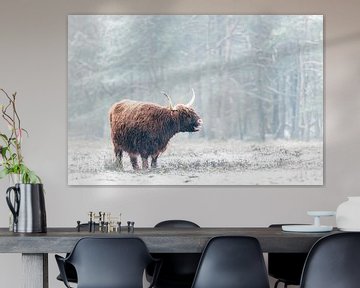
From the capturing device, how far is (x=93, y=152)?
236 inches

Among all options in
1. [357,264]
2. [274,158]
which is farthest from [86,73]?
[357,264]

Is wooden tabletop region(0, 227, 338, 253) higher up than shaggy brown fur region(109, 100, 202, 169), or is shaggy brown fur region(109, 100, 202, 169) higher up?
shaggy brown fur region(109, 100, 202, 169)

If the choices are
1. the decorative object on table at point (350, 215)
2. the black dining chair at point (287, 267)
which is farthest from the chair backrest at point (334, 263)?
the black dining chair at point (287, 267)

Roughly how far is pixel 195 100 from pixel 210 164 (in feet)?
1.68

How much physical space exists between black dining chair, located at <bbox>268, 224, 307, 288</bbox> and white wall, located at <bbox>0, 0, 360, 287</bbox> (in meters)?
0.93

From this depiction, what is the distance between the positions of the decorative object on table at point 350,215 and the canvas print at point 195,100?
1.84m

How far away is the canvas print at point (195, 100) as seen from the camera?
6012 mm

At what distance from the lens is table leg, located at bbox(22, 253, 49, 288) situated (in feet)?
12.8

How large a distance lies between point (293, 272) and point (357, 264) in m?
1.24

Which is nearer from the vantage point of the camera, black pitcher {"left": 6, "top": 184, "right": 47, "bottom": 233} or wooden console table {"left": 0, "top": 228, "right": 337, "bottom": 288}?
wooden console table {"left": 0, "top": 228, "right": 337, "bottom": 288}

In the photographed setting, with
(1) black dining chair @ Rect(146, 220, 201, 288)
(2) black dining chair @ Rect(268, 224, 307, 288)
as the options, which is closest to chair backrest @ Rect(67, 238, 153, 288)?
(1) black dining chair @ Rect(146, 220, 201, 288)

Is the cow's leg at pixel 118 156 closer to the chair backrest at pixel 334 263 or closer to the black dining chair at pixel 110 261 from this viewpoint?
the black dining chair at pixel 110 261

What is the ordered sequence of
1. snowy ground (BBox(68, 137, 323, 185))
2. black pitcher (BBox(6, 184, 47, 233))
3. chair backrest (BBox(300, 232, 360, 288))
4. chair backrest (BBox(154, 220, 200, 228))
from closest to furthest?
chair backrest (BBox(300, 232, 360, 288)) → black pitcher (BBox(6, 184, 47, 233)) → chair backrest (BBox(154, 220, 200, 228)) → snowy ground (BBox(68, 137, 323, 185))

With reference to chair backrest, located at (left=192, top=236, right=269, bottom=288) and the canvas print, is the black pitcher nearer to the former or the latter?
chair backrest, located at (left=192, top=236, right=269, bottom=288)
